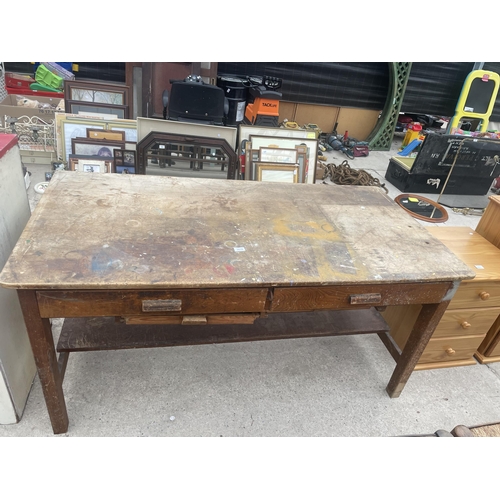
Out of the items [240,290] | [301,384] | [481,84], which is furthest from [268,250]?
[481,84]

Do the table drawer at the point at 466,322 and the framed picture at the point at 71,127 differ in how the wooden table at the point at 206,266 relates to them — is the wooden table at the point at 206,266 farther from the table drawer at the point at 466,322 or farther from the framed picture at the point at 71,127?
the framed picture at the point at 71,127

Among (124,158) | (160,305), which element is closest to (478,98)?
(124,158)

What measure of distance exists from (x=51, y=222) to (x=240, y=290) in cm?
84

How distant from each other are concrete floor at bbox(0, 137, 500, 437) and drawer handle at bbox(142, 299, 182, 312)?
0.79m

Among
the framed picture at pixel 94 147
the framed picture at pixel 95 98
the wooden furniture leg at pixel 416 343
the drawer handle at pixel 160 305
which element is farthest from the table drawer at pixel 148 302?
the framed picture at pixel 95 98

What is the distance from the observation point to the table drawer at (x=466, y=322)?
2174 mm

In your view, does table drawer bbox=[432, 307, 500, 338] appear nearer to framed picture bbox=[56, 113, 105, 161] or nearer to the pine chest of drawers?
the pine chest of drawers

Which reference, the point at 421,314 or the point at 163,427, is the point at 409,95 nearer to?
the point at 421,314

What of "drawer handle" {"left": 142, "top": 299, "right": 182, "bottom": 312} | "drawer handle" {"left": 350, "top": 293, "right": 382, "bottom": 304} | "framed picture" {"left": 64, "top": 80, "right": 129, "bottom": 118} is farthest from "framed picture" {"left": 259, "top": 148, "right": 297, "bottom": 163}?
"drawer handle" {"left": 142, "top": 299, "right": 182, "bottom": 312}

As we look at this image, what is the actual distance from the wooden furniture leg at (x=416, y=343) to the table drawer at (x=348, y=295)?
18 centimetres

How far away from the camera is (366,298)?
157 cm

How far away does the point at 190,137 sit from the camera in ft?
10.9

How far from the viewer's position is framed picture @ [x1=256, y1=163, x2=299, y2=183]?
3197 millimetres

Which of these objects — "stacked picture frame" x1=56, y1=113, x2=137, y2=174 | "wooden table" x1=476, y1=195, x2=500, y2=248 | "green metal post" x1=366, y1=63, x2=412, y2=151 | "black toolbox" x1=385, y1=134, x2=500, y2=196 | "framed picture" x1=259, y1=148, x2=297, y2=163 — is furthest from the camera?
"green metal post" x1=366, y1=63, x2=412, y2=151
